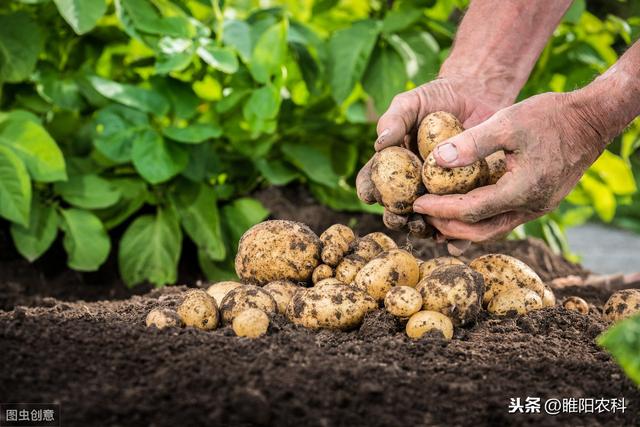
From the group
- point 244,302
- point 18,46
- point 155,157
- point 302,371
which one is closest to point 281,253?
point 244,302

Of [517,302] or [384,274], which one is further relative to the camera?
[517,302]

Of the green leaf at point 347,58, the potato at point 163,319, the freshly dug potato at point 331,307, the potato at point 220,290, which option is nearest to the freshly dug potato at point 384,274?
the freshly dug potato at point 331,307

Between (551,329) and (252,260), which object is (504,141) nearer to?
(551,329)

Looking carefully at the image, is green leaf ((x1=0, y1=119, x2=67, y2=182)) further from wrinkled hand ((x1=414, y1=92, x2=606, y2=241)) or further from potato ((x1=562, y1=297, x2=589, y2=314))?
potato ((x1=562, y1=297, x2=589, y2=314))

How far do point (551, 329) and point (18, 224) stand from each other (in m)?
2.77

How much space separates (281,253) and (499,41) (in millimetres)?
1366

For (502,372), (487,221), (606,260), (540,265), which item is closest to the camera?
(502,372)

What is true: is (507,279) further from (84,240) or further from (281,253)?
(84,240)

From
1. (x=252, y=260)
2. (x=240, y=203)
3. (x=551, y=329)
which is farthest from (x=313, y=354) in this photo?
(x=240, y=203)

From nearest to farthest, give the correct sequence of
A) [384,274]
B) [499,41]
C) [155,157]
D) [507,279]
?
[384,274], [507,279], [499,41], [155,157]

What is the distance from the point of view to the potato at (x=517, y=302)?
2895mm

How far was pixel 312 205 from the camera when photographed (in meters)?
4.99

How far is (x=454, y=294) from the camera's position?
2.66 meters

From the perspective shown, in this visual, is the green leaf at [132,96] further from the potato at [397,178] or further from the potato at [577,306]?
the potato at [577,306]
